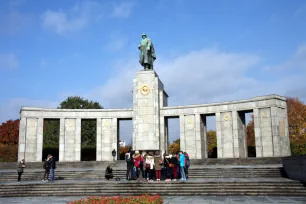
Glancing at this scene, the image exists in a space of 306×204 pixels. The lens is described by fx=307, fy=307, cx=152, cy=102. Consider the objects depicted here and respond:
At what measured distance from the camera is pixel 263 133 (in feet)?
96.3

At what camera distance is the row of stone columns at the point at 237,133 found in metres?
28.7

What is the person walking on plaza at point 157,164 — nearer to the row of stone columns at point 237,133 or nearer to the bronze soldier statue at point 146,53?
the row of stone columns at point 237,133

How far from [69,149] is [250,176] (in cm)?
2081

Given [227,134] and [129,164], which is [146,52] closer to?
[227,134]

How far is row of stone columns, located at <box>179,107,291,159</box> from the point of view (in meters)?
28.7

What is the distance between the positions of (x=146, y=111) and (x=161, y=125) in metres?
2.71

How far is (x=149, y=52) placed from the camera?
31.8 meters

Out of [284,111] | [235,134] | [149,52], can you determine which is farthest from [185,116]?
[284,111]

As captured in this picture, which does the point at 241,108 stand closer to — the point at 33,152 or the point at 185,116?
the point at 185,116

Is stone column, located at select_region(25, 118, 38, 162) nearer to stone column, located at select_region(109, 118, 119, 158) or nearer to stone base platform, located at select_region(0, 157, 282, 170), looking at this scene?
stone base platform, located at select_region(0, 157, 282, 170)

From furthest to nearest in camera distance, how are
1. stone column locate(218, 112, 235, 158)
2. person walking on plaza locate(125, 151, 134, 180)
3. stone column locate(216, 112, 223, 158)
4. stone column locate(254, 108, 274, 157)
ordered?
stone column locate(216, 112, 223, 158)
stone column locate(218, 112, 235, 158)
stone column locate(254, 108, 274, 157)
person walking on plaza locate(125, 151, 134, 180)

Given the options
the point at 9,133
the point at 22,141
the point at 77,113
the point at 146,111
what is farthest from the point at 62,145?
the point at 9,133

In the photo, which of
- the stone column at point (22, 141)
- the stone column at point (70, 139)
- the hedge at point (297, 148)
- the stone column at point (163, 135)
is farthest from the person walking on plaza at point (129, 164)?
the stone column at point (22, 141)

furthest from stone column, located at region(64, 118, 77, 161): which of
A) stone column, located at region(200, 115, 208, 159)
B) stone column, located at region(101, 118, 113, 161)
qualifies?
stone column, located at region(200, 115, 208, 159)
